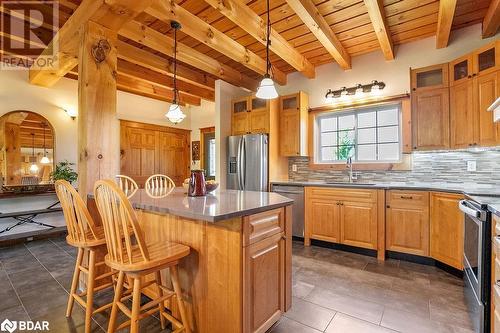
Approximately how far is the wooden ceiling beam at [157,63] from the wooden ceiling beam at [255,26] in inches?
61.6

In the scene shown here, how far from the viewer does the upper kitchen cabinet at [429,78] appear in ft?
9.24

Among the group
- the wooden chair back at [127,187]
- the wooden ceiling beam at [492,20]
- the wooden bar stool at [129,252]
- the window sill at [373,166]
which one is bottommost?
the wooden bar stool at [129,252]

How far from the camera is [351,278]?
7.88 ft

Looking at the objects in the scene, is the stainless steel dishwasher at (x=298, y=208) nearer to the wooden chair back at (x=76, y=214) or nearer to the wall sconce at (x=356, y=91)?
the wall sconce at (x=356, y=91)

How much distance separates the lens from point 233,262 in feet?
4.41

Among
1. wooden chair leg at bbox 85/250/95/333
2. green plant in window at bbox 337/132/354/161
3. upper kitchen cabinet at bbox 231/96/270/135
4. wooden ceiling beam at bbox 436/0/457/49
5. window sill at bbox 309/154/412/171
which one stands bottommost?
wooden chair leg at bbox 85/250/95/333

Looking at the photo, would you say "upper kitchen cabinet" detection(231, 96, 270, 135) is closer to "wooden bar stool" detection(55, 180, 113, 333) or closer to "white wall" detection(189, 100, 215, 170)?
"white wall" detection(189, 100, 215, 170)

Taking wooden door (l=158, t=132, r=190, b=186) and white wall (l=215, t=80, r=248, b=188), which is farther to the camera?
wooden door (l=158, t=132, r=190, b=186)

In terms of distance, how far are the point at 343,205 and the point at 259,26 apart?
2.35 meters

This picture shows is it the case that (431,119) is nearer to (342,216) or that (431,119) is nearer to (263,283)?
(342,216)

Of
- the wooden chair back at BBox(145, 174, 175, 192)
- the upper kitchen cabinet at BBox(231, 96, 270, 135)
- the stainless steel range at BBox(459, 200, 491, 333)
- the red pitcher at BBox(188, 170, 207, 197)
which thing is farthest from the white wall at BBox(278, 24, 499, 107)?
the red pitcher at BBox(188, 170, 207, 197)

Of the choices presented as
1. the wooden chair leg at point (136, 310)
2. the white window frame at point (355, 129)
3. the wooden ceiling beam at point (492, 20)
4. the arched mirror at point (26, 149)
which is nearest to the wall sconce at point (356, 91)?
the white window frame at point (355, 129)

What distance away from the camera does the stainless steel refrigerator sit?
3812mm

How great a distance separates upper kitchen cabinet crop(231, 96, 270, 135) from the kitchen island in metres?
2.40
